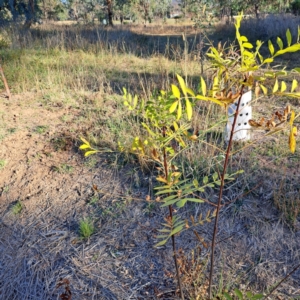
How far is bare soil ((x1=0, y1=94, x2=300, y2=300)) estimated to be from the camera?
1.68 meters

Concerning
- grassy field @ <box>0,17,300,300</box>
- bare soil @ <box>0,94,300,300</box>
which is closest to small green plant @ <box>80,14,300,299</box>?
grassy field @ <box>0,17,300,300</box>

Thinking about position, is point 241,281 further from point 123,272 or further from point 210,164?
point 210,164

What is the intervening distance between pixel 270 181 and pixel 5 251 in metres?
1.99

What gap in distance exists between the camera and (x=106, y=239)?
196 cm

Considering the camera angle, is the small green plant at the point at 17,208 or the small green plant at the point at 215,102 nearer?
the small green plant at the point at 215,102

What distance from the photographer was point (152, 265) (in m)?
1.78

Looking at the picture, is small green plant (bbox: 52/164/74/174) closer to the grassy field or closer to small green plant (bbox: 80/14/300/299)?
the grassy field

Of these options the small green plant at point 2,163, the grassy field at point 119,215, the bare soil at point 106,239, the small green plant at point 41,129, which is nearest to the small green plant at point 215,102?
the grassy field at point 119,215

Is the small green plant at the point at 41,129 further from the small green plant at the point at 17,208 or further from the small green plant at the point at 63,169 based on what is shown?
the small green plant at the point at 17,208

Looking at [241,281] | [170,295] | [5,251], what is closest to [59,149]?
[5,251]

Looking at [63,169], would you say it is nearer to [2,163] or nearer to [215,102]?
[2,163]

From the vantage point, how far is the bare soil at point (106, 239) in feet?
5.51

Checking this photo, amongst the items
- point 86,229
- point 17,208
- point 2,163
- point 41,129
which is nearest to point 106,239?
point 86,229

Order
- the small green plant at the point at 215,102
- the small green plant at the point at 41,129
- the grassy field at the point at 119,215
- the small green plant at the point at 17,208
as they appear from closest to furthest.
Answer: the small green plant at the point at 215,102, the grassy field at the point at 119,215, the small green plant at the point at 17,208, the small green plant at the point at 41,129
